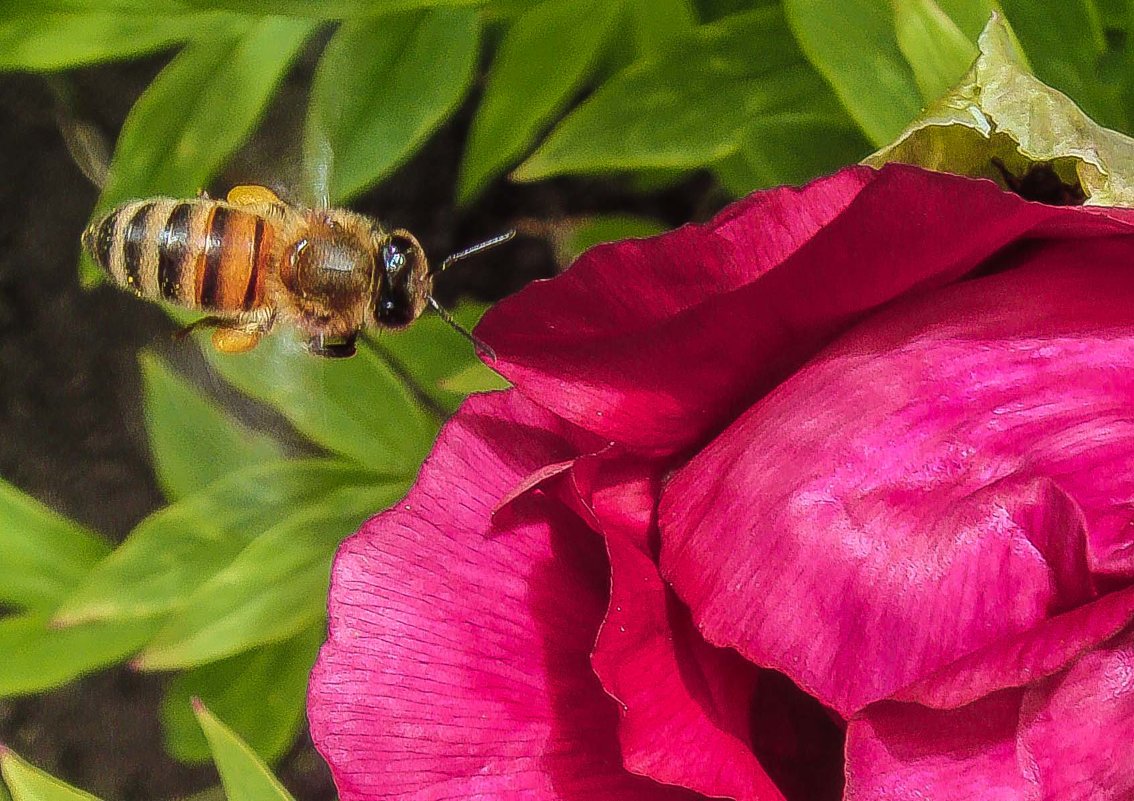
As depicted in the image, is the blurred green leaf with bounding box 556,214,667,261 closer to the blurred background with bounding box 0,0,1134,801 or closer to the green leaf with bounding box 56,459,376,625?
the blurred background with bounding box 0,0,1134,801

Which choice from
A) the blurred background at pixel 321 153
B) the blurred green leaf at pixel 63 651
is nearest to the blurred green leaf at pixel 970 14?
the blurred background at pixel 321 153

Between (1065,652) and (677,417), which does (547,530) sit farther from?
(1065,652)

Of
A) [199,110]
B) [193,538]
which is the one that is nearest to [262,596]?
[193,538]

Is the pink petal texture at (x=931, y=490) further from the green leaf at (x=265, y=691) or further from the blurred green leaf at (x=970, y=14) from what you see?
the green leaf at (x=265, y=691)

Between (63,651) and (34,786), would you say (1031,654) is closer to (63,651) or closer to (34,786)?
(34,786)

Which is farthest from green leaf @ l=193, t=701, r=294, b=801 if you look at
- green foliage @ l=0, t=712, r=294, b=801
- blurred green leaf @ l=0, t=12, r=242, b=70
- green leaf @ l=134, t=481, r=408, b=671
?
blurred green leaf @ l=0, t=12, r=242, b=70

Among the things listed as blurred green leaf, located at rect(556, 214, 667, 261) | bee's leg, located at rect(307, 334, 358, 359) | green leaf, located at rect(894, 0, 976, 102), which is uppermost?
green leaf, located at rect(894, 0, 976, 102)

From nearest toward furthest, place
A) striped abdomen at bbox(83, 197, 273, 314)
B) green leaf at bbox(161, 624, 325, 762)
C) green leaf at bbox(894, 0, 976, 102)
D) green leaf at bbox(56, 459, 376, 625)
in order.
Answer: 1. green leaf at bbox(894, 0, 976, 102)
2. striped abdomen at bbox(83, 197, 273, 314)
3. green leaf at bbox(56, 459, 376, 625)
4. green leaf at bbox(161, 624, 325, 762)
